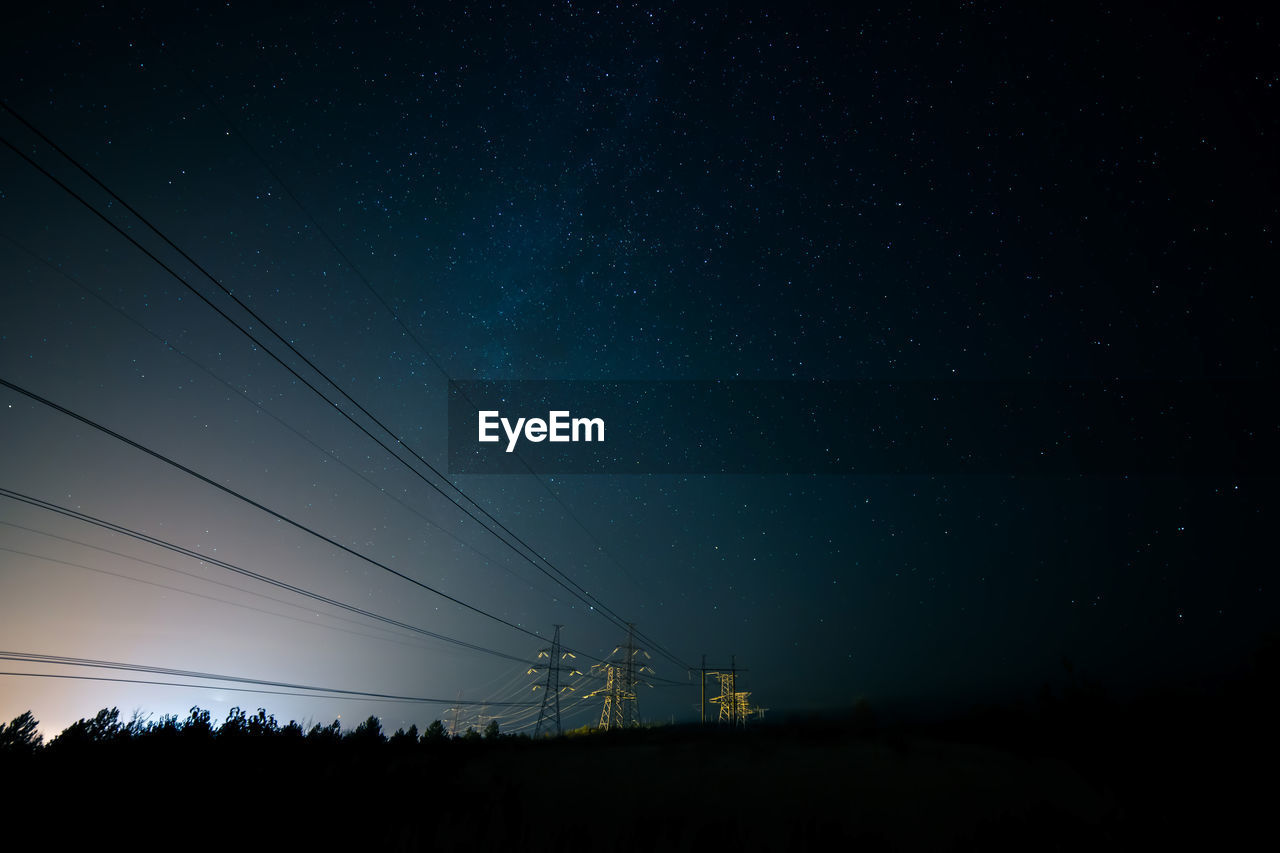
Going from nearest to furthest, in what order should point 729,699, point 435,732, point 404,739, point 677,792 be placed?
1. point 677,792
2. point 404,739
3. point 435,732
4. point 729,699

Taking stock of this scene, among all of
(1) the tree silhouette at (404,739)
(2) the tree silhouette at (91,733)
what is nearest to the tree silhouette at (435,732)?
(1) the tree silhouette at (404,739)

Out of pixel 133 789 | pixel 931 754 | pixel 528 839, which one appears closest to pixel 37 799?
pixel 133 789

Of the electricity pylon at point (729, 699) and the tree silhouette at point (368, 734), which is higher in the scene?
the tree silhouette at point (368, 734)

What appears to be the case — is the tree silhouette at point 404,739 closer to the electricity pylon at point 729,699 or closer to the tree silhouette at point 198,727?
the tree silhouette at point 198,727

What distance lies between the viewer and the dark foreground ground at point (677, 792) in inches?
306

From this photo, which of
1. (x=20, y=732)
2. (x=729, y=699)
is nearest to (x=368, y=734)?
(x=20, y=732)

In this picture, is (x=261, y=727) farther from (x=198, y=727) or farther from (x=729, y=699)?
(x=729, y=699)

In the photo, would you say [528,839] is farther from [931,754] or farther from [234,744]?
[931,754]

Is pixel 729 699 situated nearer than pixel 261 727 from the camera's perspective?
No

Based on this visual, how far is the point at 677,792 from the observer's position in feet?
39.0

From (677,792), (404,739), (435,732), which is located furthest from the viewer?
(435,732)

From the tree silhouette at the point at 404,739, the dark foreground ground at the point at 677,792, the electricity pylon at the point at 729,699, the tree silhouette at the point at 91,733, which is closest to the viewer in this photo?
the dark foreground ground at the point at 677,792

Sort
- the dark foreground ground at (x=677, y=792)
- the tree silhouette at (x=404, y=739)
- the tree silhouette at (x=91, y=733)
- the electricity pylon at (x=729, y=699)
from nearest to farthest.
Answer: the dark foreground ground at (x=677, y=792)
the tree silhouette at (x=91, y=733)
the tree silhouette at (x=404, y=739)
the electricity pylon at (x=729, y=699)

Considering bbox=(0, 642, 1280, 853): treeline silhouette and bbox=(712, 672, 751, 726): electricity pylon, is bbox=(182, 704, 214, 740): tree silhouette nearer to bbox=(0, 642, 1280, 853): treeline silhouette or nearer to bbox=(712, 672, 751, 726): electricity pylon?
bbox=(0, 642, 1280, 853): treeline silhouette
